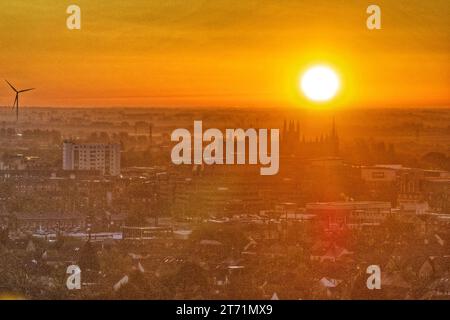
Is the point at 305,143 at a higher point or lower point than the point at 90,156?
higher

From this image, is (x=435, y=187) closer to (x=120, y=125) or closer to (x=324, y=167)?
(x=324, y=167)

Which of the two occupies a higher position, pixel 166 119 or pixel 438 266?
pixel 166 119

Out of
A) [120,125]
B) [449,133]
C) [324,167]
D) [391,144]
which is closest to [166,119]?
[120,125]
